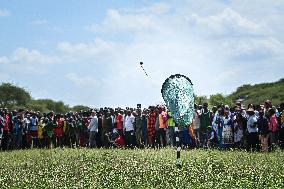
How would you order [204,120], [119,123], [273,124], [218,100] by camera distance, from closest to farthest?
1. [273,124]
2. [204,120]
3. [119,123]
4. [218,100]

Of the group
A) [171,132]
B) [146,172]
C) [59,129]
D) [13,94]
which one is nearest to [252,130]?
[171,132]

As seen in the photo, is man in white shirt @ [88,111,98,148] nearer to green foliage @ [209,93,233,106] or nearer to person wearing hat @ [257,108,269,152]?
person wearing hat @ [257,108,269,152]

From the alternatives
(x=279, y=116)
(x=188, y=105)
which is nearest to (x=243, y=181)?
(x=188, y=105)

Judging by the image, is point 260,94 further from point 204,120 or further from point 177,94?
point 177,94

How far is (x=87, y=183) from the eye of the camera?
15164 mm

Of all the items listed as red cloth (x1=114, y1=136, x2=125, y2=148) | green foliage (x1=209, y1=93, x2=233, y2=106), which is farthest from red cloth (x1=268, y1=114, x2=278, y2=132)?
green foliage (x1=209, y1=93, x2=233, y2=106)

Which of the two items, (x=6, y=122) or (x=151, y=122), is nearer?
(x=151, y=122)

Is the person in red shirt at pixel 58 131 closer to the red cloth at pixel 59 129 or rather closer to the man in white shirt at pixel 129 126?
the red cloth at pixel 59 129

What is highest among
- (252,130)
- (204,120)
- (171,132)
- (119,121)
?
(119,121)

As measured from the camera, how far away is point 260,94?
66.6 m

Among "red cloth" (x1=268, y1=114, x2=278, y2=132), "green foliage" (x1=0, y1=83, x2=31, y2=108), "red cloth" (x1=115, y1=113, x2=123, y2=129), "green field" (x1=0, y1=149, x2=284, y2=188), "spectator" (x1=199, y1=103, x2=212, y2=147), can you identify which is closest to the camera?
"green field" (x1=0, y1=149, x2=284, y2=188)

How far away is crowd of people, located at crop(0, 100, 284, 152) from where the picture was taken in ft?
87.0

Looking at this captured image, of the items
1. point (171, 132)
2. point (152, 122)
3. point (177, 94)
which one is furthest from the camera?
point (152, 122)

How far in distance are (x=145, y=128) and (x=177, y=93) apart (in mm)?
12252
